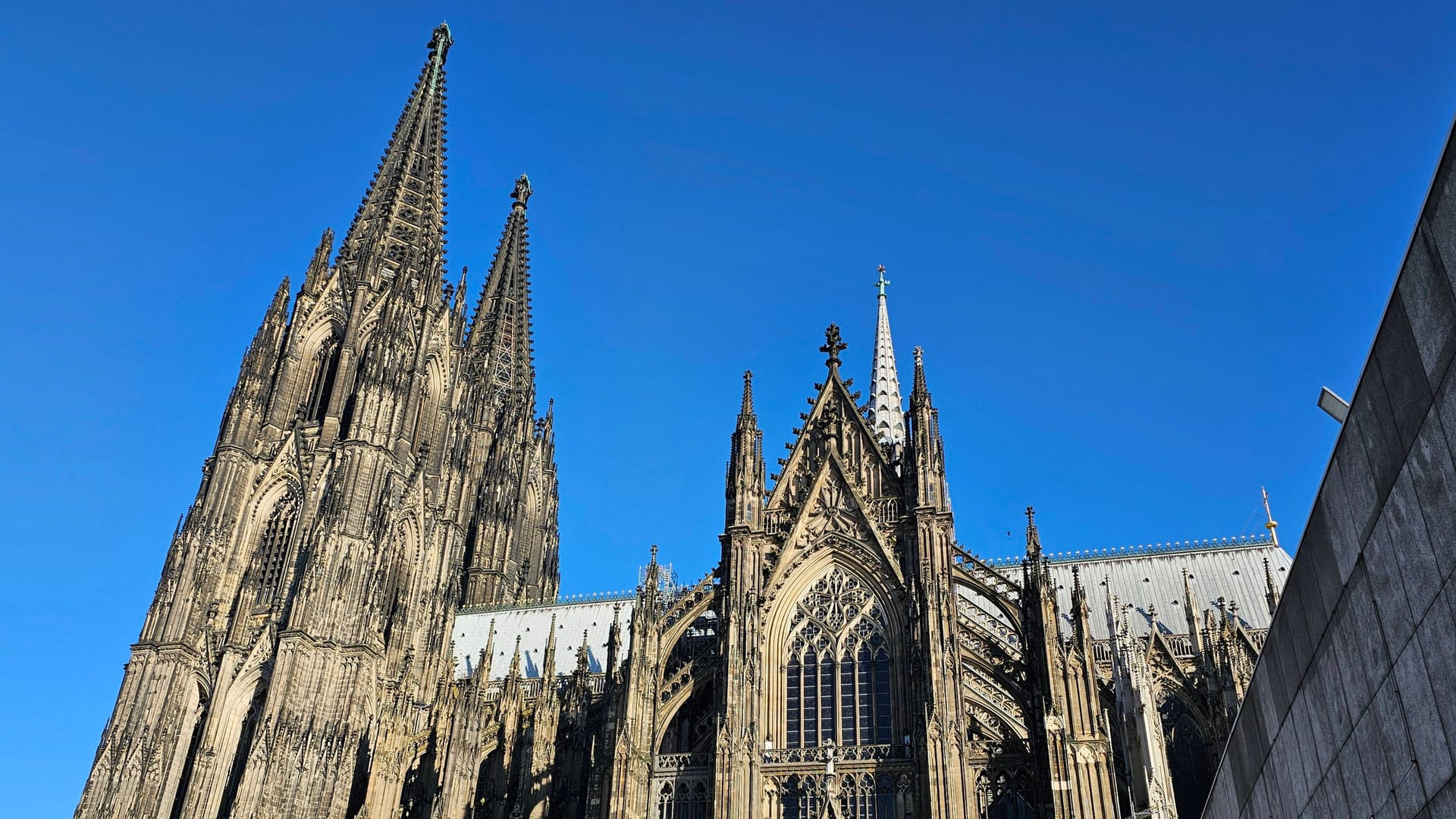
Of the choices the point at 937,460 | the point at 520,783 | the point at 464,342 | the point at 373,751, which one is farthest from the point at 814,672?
the point at 464,342

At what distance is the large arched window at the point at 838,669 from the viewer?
36.5 m

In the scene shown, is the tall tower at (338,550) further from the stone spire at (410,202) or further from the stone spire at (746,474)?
the stone spire at (746,474)

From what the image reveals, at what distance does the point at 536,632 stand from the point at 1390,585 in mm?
48434

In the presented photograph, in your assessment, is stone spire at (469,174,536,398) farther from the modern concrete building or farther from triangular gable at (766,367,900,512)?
the modern concrete building

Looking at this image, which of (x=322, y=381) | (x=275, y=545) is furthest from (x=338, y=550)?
(x=322, y=381)

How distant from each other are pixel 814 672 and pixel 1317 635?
2077 cm

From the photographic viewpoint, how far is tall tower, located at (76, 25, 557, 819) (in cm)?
4694

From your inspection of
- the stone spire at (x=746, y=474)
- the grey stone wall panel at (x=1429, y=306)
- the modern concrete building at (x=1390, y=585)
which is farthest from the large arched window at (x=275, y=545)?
the grey stone wall panel at (x=1429, y=306)

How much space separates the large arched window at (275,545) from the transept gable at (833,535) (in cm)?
2384

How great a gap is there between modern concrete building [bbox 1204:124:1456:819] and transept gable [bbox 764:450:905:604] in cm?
1878

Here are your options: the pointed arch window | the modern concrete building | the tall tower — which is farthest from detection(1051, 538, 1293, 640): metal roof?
the pointed arch window

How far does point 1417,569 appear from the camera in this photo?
579 inches

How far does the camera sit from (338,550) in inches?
2003

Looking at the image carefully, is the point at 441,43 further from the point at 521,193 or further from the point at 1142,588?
the point at 1142,588
